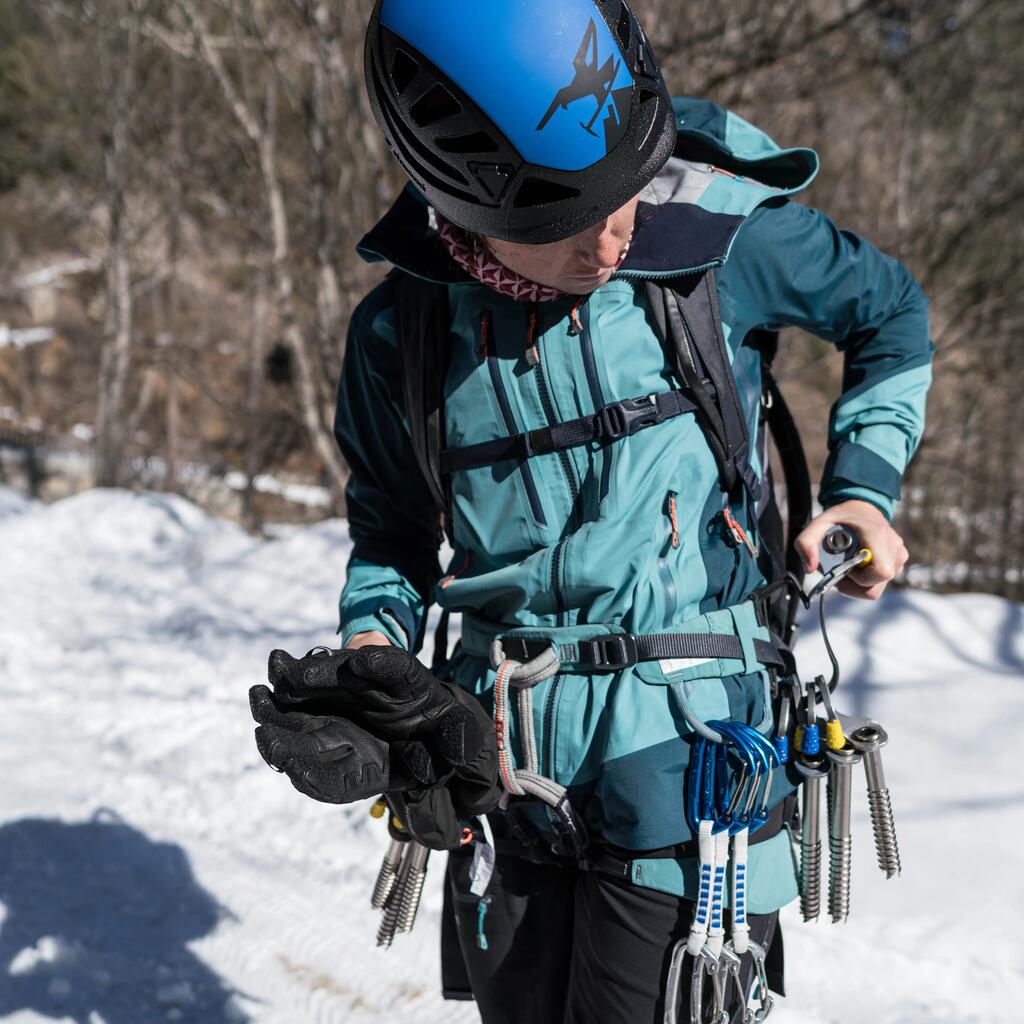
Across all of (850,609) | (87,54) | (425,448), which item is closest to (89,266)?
(87,54)

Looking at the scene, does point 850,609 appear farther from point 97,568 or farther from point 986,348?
point 986,348

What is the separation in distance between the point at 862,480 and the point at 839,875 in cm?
60

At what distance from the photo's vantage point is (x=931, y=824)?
3.18 metres

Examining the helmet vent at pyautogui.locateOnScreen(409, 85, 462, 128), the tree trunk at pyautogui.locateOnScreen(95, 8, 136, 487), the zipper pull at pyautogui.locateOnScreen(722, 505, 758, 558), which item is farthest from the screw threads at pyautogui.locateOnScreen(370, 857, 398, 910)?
the tree trunk at pyautogui.locateOnScreen(95, 8, 136, 487)

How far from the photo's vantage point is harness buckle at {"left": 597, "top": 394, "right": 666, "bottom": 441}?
1.44m

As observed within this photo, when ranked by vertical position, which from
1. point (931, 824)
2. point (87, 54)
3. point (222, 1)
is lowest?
point (931, 824)

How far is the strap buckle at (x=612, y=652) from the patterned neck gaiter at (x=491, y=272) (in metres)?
0.49

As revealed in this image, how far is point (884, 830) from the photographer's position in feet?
5.26

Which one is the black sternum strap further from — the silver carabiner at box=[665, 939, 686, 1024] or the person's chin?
the silver carabiner at box=[665, 939, 686, 1024]

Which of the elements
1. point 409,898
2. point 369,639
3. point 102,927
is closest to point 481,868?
point 409,898

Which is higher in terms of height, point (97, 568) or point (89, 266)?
point (89, 266)

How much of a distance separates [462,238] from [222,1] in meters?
8.06

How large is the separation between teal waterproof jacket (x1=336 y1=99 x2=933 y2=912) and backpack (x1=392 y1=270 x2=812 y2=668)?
2cm

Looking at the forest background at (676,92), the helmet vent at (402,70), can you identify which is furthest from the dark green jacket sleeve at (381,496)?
the forest background at (676,92)
